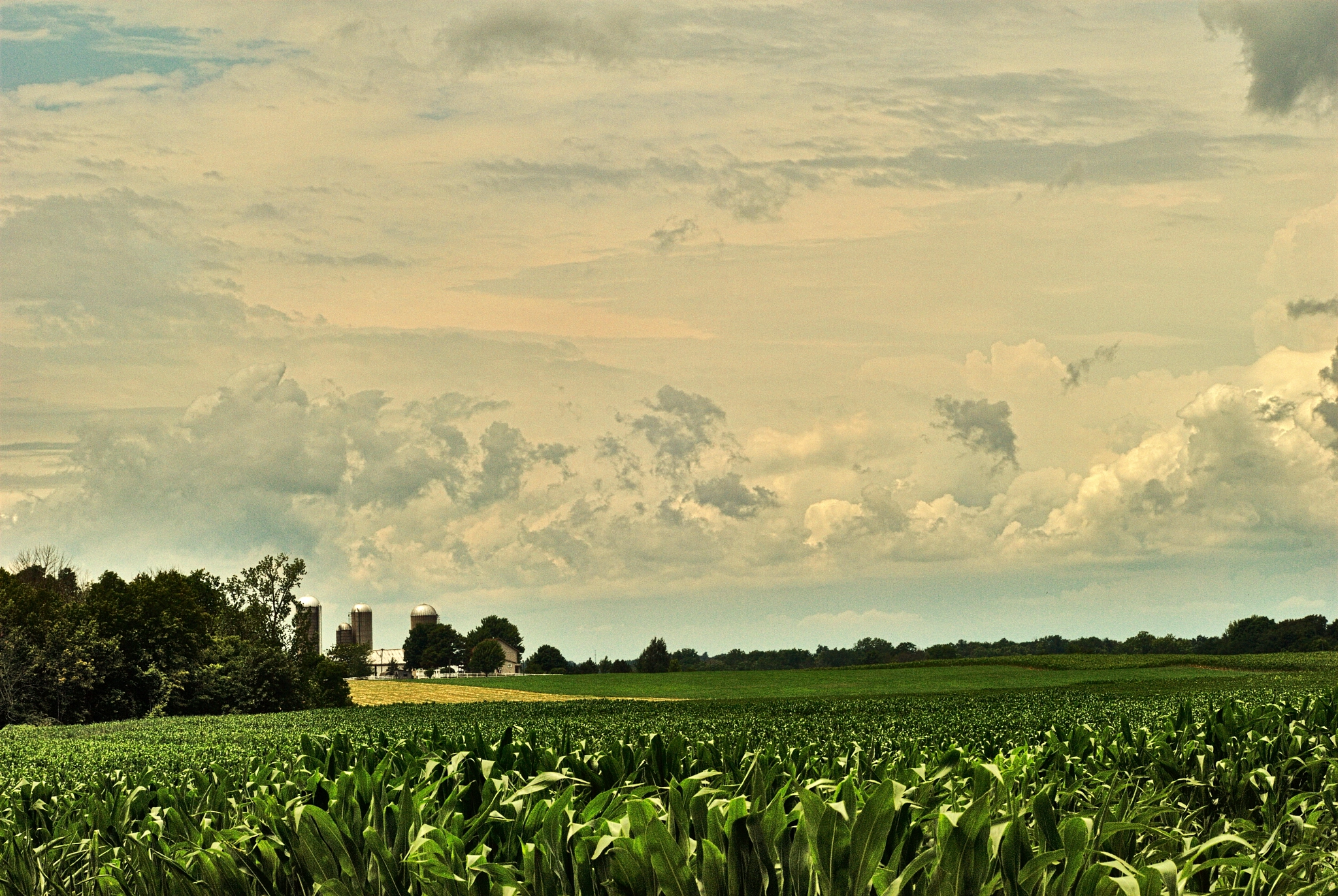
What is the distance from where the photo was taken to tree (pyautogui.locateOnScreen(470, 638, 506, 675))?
154m

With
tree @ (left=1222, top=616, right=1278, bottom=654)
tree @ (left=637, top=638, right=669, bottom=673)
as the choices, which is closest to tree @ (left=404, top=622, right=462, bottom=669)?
tree @ (left=637, top=638, right=669, bottom=673)

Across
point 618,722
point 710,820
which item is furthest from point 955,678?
point 710,820

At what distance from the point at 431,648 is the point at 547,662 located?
16.3m

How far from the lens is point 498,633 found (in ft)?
559

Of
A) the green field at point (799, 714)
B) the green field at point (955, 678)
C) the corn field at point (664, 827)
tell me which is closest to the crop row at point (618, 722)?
the green field at point (799, 714)

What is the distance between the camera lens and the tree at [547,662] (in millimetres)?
159750

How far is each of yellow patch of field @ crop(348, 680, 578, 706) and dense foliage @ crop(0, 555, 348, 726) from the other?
7.57 meters

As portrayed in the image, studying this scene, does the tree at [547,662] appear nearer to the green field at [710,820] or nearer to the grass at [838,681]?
the grass at [838,681]

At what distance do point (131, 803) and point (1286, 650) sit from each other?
110333 mm

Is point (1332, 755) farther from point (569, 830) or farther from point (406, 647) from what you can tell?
point (406, 647)

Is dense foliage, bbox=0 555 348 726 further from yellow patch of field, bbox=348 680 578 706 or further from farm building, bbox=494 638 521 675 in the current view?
farm building, bbox=494 638 521 675

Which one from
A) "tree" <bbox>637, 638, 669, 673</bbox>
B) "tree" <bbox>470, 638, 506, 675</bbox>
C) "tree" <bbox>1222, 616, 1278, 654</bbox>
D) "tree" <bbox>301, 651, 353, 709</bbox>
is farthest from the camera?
"tree" <bbox>470, 638, 506, 675</bbox>

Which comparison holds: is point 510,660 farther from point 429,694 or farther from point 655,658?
point 429,694

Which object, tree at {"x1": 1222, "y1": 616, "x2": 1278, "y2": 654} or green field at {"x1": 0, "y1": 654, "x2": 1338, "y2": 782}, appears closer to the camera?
green field at {"x1": 0, "y1": 654, "x2": 1338, "y2": 782}
